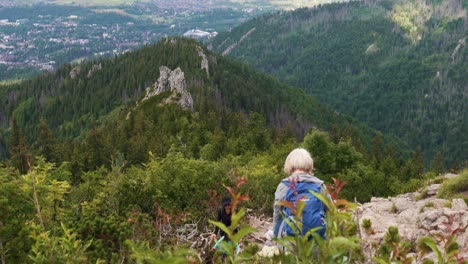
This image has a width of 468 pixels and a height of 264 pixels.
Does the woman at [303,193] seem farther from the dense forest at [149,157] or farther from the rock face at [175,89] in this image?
the rock face at [175,89]

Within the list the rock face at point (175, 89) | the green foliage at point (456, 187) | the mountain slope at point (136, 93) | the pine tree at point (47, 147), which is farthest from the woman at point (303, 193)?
the mountain slope at point (136, 93)

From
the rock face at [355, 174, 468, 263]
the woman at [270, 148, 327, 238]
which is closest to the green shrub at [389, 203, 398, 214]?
the rock face at [355, 174, 468, 263]

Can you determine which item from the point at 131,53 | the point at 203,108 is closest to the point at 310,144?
the point at 203,108

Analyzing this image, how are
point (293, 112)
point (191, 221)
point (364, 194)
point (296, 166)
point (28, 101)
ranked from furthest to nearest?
point (28, 101)
point (293, 112)
point (364, 194)
point (191, 221)
point (296, 166)

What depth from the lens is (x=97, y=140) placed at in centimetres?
Result: 7025

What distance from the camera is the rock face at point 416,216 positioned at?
12412 mm

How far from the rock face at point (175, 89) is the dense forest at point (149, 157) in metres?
2.11

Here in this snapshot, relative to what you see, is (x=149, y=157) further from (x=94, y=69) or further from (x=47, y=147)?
(x=94, y=69)

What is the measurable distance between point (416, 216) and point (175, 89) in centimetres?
8590

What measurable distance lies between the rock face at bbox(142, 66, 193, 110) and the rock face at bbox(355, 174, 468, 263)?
228ft

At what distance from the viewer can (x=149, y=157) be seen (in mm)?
41812

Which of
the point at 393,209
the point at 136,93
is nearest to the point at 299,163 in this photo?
the point at 393,209

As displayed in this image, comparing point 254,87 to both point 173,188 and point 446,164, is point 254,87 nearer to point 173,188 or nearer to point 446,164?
point 446,164

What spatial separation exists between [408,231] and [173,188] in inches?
340
